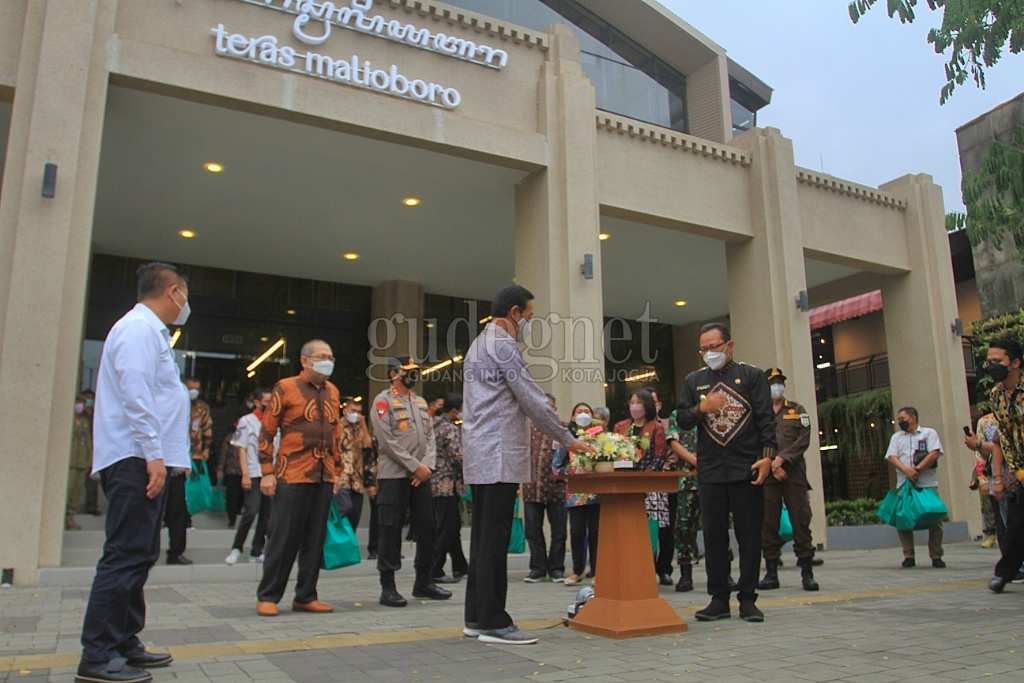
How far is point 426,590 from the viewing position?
6883 mm

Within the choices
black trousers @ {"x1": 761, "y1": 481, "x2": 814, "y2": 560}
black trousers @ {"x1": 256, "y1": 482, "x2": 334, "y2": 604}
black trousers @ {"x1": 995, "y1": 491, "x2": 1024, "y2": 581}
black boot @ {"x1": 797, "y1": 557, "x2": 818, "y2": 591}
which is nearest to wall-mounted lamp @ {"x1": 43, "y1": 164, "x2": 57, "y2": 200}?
black trousers @ {"x1": 256, "y1": 482, "x2": 334, "y2": 604}

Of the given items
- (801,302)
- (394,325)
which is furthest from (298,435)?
(394,325)

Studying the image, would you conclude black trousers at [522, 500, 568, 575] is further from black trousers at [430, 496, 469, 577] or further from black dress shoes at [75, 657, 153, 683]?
black dress shoes at [75, 657, 153, 683]

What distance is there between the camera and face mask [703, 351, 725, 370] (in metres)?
5.95

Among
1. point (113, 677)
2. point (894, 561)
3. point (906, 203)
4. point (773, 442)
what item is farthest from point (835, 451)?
point (113, 677)

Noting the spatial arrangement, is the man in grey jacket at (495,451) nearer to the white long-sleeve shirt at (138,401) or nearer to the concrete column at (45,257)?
the white long-sleeve shirt at (138,401)

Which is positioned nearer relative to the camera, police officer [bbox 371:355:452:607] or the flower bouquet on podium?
the flower bouquet on podium

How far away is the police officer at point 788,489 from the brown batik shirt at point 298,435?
14.4 ft

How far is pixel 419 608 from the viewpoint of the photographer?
636 cm

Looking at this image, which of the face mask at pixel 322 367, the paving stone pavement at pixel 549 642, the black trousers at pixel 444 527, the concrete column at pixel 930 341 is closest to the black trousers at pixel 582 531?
the paving stone pavement at pixel 549 642

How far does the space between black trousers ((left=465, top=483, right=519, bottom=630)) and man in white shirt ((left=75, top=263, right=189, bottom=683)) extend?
1721 millimetres

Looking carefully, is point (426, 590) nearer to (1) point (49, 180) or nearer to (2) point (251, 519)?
(2) point (251, 519)

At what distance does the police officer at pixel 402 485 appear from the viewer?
675 centimetres

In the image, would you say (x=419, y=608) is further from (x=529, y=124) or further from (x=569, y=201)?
(x=529, y=124)
